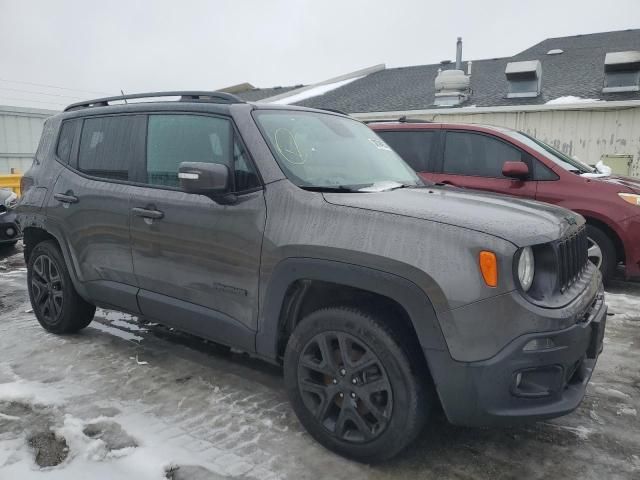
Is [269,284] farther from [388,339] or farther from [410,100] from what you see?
[410,100]

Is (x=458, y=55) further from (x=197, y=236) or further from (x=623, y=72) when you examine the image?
(x=197, y=236)

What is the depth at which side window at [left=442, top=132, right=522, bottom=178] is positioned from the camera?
6.12 m

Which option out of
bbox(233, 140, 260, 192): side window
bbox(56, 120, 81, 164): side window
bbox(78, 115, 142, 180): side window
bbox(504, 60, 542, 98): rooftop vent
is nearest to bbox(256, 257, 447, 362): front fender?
bbox(233, 140, 260, 192): side window

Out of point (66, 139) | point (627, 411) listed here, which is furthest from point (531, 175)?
point (66, 139)

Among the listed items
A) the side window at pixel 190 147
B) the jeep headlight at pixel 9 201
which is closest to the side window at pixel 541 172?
the side window at pixel 190 147

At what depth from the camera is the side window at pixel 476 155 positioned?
612cm

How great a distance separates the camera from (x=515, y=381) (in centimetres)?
221

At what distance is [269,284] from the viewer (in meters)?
2.77

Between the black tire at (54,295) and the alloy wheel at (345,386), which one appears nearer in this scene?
the alloy wheel at (345,386)

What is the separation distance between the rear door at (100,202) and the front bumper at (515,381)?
230cm

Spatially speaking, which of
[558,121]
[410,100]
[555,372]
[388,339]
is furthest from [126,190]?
[410,100]

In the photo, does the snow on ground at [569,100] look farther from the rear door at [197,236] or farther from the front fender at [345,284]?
the front fender at [345,284]

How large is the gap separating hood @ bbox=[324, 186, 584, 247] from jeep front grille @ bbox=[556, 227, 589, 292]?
5 cm

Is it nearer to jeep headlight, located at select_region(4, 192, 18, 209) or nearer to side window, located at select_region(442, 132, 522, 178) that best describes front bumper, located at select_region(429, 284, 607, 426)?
side window, located at select_region(442, 132, 522, 178)
